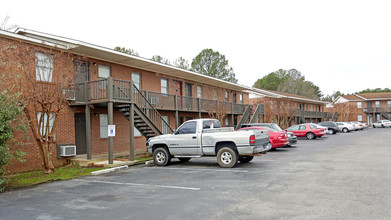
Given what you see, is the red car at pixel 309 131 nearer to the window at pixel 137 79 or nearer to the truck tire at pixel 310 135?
the truck tire at pixel 310 135

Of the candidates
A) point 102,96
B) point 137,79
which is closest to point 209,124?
point 102,96

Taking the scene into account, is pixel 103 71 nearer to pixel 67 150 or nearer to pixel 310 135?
pixel 67 150

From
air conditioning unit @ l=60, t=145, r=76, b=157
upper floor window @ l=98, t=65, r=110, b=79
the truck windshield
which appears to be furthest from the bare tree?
the truck windshield

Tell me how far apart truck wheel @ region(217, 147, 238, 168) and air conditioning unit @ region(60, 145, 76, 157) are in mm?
7331

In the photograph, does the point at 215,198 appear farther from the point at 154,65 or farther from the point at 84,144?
the point at 154,65

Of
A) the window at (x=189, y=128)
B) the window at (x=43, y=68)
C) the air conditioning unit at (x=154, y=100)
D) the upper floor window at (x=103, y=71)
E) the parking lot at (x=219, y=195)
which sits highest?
the upper floor window at (x=103, y=71)

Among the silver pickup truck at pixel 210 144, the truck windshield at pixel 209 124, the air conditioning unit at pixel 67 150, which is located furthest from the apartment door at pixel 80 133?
the truck windshield at pixel 209 124

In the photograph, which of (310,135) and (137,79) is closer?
(137,79)

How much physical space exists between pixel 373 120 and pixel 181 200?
228 feet

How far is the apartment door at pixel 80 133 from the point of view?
1532 centimetres

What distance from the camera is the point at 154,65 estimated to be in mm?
18844

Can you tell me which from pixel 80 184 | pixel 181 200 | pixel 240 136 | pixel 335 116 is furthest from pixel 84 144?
pixel 335 116

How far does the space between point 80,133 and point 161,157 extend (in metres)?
5.23

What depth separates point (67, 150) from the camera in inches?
554
